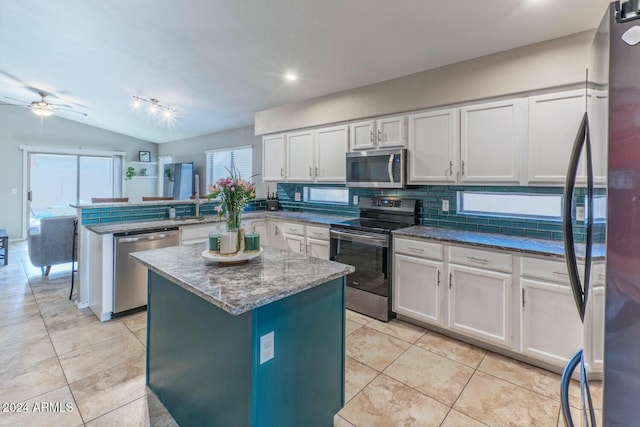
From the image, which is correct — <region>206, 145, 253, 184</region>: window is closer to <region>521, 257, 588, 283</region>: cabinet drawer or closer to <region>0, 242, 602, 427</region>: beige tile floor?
<region>0, 242, 602, 427</region>: beige tile floor

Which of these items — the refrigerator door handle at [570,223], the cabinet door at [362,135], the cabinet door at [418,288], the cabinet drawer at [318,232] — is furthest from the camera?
the cabinet drawer at [318,232]

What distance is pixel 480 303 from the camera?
2557 mm

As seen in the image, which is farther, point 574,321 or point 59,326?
point 59,326

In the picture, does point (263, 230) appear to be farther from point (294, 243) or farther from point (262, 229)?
point (294, 243)

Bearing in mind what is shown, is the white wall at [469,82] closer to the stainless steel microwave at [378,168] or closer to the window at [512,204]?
the stainless steel microwave at [378,168]

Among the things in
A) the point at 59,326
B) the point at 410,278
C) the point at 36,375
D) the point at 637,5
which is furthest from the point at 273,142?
the point at 637,5

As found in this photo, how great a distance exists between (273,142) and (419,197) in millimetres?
2317

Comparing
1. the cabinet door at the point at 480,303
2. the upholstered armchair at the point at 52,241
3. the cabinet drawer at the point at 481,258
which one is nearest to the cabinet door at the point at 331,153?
the cabinet drawer at the point at 481,258

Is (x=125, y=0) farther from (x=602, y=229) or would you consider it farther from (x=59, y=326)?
(x=602, y=229)

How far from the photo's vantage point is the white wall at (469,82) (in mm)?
2309

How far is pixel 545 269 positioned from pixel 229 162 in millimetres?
5553

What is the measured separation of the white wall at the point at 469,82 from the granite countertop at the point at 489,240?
3.93ft

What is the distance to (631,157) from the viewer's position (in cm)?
63

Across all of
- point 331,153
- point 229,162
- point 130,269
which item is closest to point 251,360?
point 130,269
